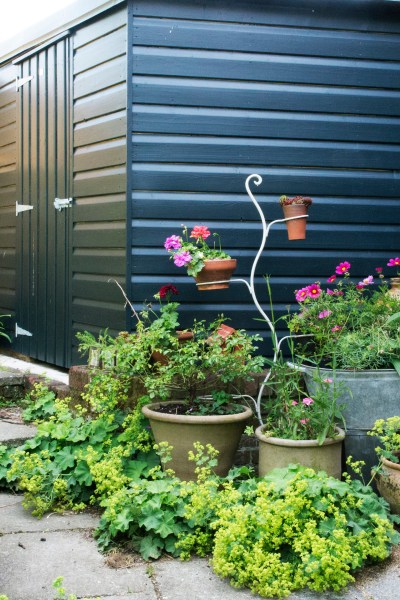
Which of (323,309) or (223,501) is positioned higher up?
(323,309)

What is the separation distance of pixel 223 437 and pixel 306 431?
428 millimetres

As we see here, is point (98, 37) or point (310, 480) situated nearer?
point (310, 480)

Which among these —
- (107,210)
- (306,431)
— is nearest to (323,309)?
(306,431)

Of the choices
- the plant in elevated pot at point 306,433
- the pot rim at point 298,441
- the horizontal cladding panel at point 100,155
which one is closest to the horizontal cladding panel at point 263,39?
the horizontal cladding panel at point 100,155

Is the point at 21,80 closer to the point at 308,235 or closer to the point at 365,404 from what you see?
the point at 308,235

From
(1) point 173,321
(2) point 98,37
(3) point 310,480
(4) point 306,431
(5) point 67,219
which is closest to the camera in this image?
(3) point 310,480

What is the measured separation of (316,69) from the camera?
4.94 m

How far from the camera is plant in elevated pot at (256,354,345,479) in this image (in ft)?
12.3

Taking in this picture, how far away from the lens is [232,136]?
4.86 m

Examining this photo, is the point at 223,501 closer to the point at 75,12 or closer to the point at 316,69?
the point at 316,69

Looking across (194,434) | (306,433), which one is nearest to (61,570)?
(194,434)

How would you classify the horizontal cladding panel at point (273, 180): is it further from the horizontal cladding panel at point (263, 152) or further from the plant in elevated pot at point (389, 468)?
the plant in elevated pot at point (389, 468)

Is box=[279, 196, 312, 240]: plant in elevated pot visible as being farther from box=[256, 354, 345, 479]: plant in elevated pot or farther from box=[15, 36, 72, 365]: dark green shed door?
box=[15, 36, 72, 365]: dark green shed door

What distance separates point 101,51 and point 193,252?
5.20 ft
